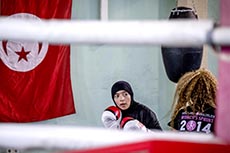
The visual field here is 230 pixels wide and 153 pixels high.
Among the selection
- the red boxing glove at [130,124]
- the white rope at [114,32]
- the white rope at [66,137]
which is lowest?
the red boxing glove at [130,124]

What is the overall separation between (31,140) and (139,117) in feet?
6.98

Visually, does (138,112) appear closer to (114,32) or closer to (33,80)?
(33,80)

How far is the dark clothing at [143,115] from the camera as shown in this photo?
8.70ft

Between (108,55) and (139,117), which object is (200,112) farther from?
(108,55)

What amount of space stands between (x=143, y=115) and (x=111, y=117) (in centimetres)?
18

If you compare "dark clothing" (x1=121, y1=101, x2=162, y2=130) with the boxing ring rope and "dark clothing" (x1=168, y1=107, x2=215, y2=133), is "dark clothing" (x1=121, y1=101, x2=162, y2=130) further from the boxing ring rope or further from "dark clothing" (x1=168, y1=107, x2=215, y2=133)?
the boxing ring rope

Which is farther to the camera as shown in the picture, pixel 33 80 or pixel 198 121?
pixel 33 80

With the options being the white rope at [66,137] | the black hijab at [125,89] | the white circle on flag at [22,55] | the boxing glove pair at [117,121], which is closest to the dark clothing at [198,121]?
the boxing glove pair at [117,121]

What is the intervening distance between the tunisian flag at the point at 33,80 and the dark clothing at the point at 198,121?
102 centimetres

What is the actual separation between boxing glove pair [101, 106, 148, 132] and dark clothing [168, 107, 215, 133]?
436 mm

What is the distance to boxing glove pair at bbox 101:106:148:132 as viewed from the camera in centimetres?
246

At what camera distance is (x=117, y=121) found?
100 inches

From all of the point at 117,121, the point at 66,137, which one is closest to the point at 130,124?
the point at 117,121

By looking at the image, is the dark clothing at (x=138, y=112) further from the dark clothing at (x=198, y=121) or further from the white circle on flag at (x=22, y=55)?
the dark clothing at (x=198, y=121)
